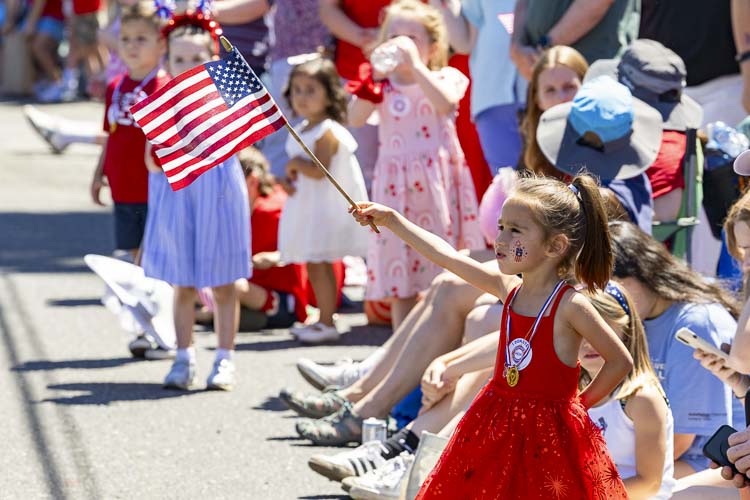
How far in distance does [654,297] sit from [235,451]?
174 cm

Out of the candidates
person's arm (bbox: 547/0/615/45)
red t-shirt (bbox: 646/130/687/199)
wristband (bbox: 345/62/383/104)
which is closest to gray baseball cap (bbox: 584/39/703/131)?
red t-shirt (bbox: 646/130/687/199)

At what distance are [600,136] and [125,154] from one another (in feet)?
9.36

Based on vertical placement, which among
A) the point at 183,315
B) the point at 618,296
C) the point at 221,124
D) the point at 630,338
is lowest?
the point at 183,315

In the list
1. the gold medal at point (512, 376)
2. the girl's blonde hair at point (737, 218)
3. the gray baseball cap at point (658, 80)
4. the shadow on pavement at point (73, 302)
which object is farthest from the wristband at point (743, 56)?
the shadow on pavement at point (73, 302)

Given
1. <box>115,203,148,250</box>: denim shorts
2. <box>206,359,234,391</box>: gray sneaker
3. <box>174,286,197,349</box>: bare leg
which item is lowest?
<box>206,359,234,391</box>: gray sneaker

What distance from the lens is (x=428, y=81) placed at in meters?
6.61

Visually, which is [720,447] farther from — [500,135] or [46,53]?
[46,53]

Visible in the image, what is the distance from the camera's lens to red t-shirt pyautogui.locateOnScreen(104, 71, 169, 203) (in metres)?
7.00

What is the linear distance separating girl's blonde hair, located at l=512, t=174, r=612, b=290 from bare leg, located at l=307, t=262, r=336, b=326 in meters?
3.71

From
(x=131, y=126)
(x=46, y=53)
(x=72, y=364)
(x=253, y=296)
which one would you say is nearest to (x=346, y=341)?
(x=253, y=296)

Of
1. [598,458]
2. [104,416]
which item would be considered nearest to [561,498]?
[598,458]

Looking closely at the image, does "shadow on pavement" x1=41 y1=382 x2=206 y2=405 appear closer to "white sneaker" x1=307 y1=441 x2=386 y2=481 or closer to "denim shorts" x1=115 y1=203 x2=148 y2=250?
"denim shorts" x1=115 y1=203 x2=148 y2=250

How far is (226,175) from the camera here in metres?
6.16

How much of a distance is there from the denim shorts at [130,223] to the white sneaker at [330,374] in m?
1.76
